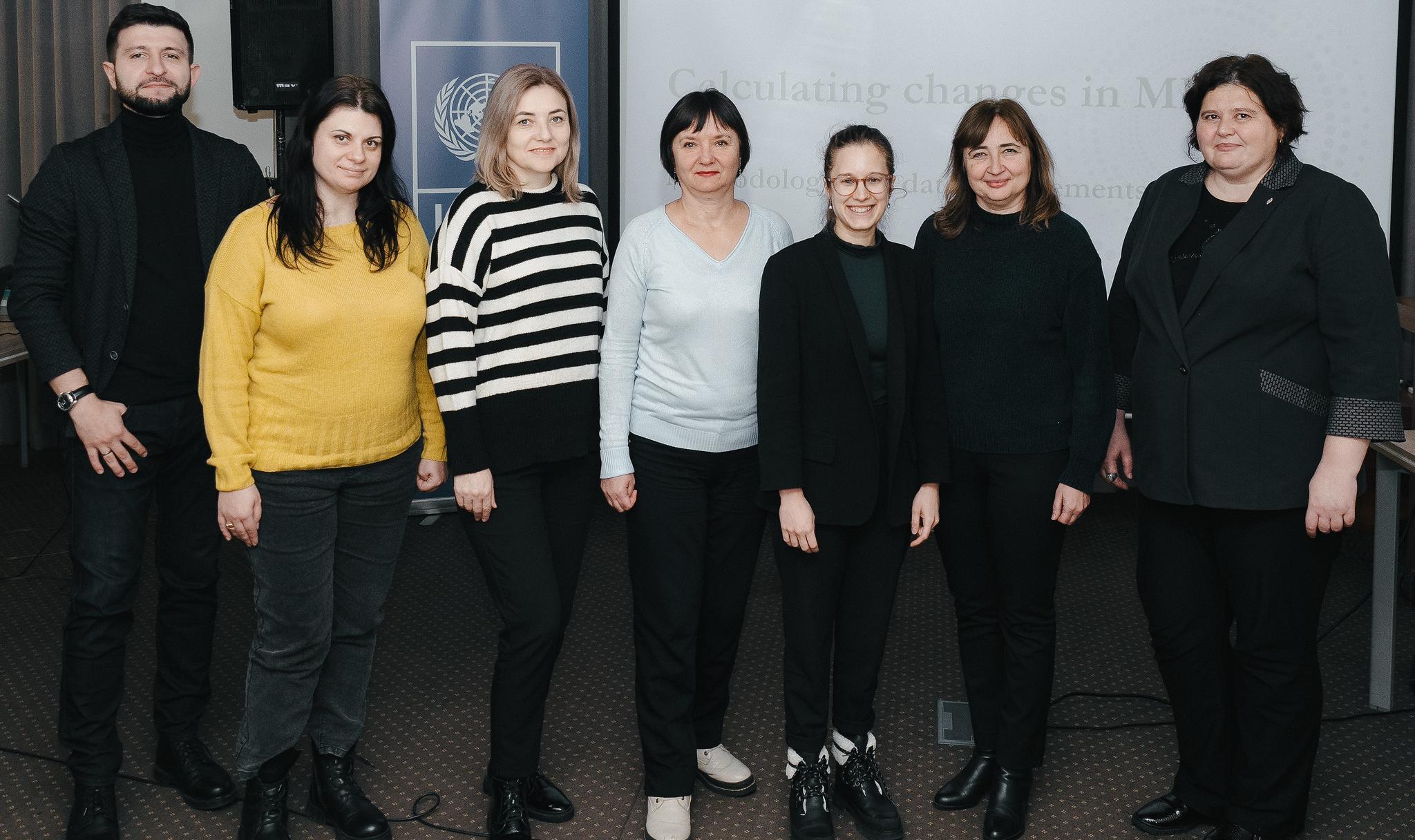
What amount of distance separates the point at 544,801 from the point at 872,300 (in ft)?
3.77

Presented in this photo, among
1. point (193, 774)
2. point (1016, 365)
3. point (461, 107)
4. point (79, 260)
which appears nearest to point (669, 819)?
point (193, 774)

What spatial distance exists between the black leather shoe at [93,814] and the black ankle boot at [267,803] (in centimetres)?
24

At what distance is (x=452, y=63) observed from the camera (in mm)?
4266

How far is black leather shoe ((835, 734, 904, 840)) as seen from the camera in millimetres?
2234

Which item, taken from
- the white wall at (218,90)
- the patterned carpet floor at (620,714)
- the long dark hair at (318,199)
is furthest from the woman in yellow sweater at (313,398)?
the white wall at (218,90)

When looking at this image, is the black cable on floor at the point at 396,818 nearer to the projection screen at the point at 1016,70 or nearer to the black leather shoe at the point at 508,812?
the black leather shoe at the point at 508,812

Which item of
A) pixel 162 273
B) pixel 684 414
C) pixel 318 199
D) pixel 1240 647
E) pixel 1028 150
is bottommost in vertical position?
pixel 1240 647

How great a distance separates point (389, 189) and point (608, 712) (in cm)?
137

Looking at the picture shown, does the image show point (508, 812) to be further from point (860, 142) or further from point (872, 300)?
point (860, 142)

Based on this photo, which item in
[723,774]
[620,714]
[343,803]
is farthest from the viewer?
[620,714]

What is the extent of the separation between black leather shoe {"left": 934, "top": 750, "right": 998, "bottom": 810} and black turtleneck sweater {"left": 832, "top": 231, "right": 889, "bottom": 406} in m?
0.82

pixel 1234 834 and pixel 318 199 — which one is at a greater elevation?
pixel 318 199

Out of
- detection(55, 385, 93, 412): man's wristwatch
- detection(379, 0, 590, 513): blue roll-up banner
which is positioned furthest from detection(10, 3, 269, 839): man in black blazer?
detection(379, 0, 590, 513): blue roll-up banner

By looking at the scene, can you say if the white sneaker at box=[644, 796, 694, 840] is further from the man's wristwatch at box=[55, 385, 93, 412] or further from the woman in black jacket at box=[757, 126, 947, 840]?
the man's wristwatch at box=[55, 385, 93, 412]
